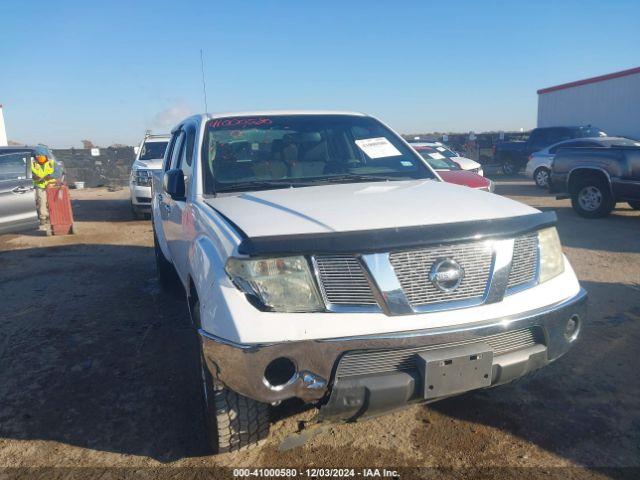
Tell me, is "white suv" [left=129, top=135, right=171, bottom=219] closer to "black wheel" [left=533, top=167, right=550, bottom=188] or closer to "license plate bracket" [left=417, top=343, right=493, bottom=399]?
"license plate bracket" [left=417, top=343, right=493, bottom=399]

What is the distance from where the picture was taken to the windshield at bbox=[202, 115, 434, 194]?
360 cm

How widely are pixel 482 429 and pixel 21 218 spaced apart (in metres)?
8.51

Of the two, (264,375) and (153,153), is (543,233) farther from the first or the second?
(153,153)

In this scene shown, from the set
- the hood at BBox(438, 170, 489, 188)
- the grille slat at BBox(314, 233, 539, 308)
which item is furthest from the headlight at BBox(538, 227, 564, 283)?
the hood at BBox(438, 170, 489, 188)

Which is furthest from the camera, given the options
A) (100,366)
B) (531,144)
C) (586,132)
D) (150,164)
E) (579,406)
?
(531,144)

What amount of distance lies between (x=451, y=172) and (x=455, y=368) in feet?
22.9

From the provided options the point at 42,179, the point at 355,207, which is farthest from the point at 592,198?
the point at 42,179

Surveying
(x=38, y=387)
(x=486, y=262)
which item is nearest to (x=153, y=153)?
(x=38, y=387)

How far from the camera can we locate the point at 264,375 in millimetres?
2246

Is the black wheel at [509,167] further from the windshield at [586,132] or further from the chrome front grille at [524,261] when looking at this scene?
the chrome front grille at [524,261]

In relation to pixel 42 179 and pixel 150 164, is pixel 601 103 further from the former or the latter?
pixel 42 179

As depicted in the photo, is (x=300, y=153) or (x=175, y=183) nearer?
(x=175, y=183)

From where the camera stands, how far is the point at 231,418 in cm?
261

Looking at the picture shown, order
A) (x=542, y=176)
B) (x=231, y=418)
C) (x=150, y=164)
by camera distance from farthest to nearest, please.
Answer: (x=542, y=176) → (x=150, y=164) → (x=231, y=418)
